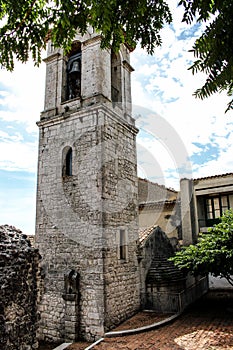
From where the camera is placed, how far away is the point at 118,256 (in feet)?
34.1

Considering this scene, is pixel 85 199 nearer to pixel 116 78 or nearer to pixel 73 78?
pixel 73 78

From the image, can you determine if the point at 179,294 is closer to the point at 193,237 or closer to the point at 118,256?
the point at 118,256

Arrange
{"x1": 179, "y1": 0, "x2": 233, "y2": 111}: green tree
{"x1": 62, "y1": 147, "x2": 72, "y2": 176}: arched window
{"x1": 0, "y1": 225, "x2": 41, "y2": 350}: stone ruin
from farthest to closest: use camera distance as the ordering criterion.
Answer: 1. {"x1": 62, "y1": 147, "x2": 72, "y2": 176}: arched window
2. {"x1": 0, "y1": 225, "x2": 41, "y2": 350}: stone ruin
3. {"x1": 179, "y1": 0, "x2": 233, "y2": 111}: green tree

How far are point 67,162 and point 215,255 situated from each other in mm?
6731

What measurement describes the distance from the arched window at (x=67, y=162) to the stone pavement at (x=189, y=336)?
598cm

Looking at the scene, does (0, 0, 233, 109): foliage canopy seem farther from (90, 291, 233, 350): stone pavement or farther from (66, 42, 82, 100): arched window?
(66, 42, 82, 100): arched window

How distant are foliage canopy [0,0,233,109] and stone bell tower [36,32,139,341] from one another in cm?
783

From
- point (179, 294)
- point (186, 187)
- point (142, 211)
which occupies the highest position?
point (186, 187)

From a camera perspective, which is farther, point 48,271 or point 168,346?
point 48,271

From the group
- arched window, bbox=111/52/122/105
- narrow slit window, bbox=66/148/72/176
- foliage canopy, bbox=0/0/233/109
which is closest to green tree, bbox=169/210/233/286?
narrow slit window, bbox=66/148/72/176

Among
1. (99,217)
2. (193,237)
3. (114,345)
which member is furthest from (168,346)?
(193,237)

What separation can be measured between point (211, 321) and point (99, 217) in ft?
17.7

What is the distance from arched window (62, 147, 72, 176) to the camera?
11.2m

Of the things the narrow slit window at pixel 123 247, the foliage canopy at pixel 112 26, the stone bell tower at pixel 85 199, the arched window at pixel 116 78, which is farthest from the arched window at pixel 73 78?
the foliage canopy at pixel 112 26
